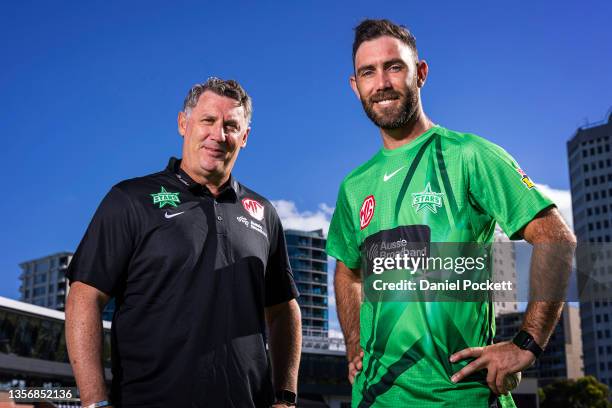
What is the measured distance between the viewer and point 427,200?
163 inches

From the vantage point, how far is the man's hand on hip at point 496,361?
3.75 meters

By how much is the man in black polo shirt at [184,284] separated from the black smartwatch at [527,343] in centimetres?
174

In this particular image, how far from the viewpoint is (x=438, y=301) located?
13.1ft

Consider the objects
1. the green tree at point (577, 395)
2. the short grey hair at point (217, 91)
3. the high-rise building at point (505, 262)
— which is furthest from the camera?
the green tree at point (577, 395)

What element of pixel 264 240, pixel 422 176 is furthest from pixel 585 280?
pixel 264 240

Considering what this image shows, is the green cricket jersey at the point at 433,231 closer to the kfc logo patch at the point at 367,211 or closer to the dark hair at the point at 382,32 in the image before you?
the kfc logo patch at the point at 367,211

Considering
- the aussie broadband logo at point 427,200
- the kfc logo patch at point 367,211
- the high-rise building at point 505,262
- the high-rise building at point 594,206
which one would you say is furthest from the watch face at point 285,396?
the high-rise building at point 594,206

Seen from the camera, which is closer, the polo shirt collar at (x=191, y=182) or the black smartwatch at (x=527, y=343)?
the black smartwatch at (x=527, y=343)

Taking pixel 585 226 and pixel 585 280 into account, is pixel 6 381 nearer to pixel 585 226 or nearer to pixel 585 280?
pixel 585 280

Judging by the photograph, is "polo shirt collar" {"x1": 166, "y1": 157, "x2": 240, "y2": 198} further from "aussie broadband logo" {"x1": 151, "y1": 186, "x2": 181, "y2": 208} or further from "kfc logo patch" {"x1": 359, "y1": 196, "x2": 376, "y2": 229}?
"kfc logo patch" {"x1": 359, "y1": 196, "x2": 376, "y2": 229}

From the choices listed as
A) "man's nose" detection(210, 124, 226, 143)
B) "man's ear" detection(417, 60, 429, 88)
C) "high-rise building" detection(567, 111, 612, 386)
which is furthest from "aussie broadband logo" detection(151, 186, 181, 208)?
"high-rise building" detection(567, 111, 612, 386)

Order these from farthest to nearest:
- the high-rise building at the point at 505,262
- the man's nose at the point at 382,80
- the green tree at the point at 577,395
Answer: the green tree at the point at 577,395
the man's nose at the point at 382,80
the high-rise building at the point at 505,262

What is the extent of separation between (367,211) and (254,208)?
1051 mm

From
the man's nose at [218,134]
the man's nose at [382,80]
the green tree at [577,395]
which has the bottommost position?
the green tree at [577,395]
